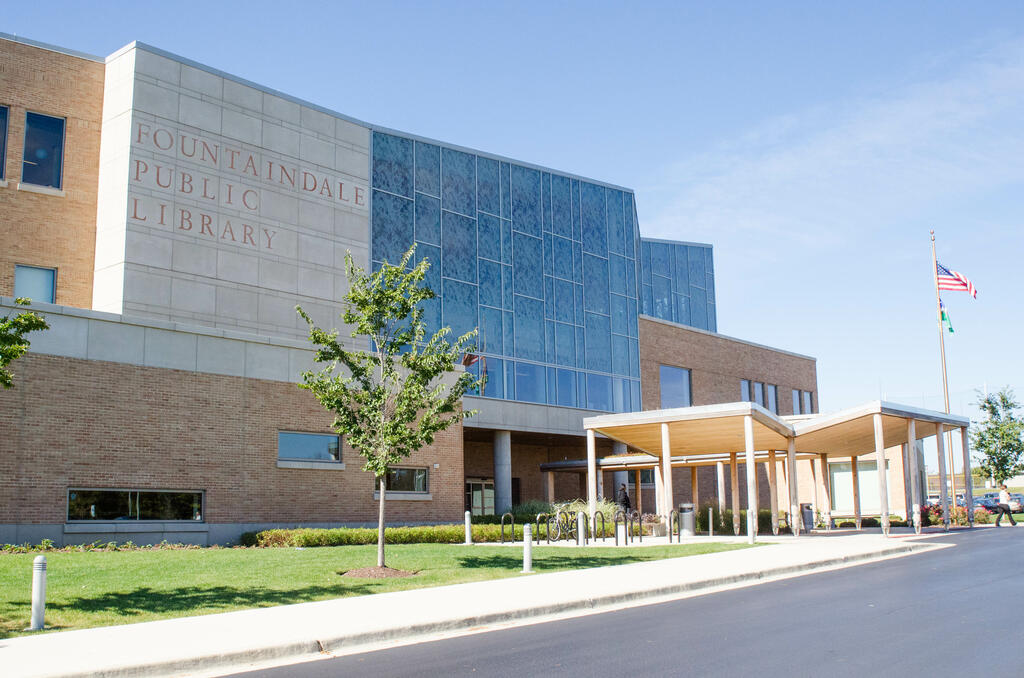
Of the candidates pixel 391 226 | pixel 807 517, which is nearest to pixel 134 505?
pixel 391 226

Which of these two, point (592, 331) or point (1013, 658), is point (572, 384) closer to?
point (592, 331)

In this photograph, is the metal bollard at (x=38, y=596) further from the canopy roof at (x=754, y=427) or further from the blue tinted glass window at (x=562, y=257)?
the blue tinted glass window at (x=562, y=257)

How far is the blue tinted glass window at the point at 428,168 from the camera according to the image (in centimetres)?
3747

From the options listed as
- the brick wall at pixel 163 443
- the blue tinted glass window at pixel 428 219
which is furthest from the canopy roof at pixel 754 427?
the blue tinted glass window at pixel 428 219

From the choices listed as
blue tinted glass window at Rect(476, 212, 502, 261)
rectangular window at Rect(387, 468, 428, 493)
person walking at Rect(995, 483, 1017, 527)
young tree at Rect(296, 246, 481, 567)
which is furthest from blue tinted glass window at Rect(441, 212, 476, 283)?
person walking at Rect(995, 483, 1017, 527)

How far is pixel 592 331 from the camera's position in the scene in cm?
4384

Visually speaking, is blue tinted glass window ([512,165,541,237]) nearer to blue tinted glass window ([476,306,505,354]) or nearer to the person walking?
blue tinted glass window ([476,306,505,354])

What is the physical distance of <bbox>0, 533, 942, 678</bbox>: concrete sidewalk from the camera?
8969 mm

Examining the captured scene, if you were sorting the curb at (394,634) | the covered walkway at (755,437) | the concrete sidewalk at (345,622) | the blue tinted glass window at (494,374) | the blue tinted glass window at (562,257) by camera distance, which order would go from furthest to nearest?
the blue tinted glass window at (562,257) → the blue tinted glass window at (494,374) → the covered walkway at (755,437) → the concrete sidewalk at (345,622) → the curb at (394,634)

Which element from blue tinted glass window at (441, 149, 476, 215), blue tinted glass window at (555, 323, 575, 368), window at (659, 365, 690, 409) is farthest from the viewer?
window at (659, 365, 690, 409)

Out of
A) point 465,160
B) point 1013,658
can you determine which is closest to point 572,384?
point 465,160

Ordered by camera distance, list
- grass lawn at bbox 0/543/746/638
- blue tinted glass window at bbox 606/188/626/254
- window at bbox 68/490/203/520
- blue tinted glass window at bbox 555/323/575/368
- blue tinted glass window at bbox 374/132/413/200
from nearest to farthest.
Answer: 1. grass lawn at bbox 0/543/746/638
2. window at bbox 68/490/203/520
3. blue tinted glass window at bbox 374/132/413/200
4. blue tinted glass window at bbox 555/323/575/368
5. blue tinted glass window at bbox 606/188/626/254

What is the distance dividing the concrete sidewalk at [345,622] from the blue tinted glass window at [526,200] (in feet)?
83.5

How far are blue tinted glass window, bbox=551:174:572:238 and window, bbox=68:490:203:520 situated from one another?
77.0 ft
